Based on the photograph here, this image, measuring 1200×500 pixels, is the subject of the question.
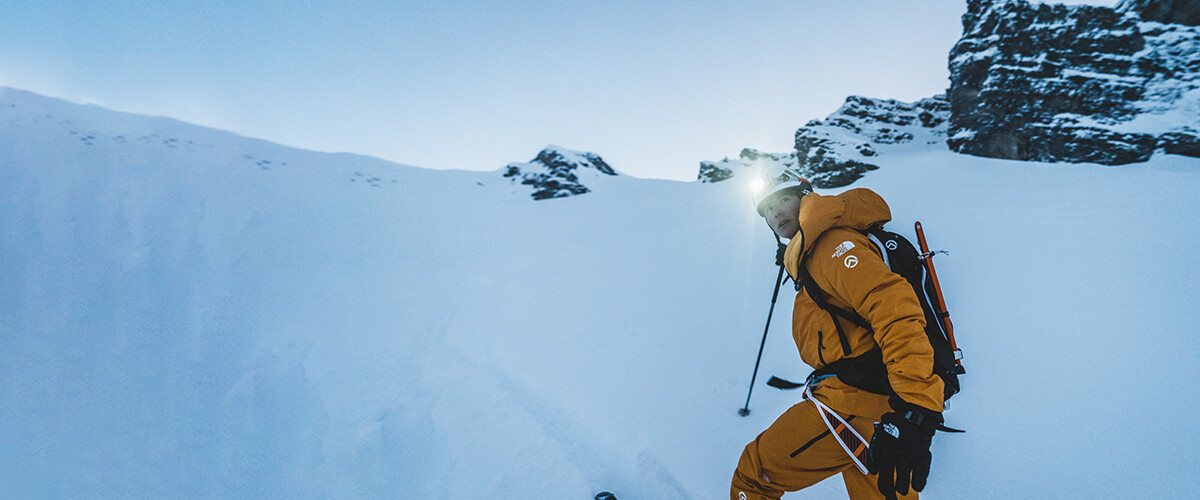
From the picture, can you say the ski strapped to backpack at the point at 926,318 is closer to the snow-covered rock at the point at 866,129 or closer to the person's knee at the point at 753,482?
the person's knee at the point at 753,482

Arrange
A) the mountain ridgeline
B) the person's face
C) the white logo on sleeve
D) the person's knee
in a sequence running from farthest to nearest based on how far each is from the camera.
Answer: the mountain ridgeline → the person's face → the person's knee → the white logo on sleeve

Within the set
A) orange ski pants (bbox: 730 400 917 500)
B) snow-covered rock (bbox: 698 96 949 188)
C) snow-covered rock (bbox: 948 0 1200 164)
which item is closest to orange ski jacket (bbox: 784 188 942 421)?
orange ski pants (bbox: 730 400 917 500)

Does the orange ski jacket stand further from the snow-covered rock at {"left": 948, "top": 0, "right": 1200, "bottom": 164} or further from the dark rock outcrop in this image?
the dark rock outcrop

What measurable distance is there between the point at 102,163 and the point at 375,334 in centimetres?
1489

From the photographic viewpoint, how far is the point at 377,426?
422 centimetres

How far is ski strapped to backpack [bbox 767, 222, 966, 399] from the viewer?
1932 millimetres

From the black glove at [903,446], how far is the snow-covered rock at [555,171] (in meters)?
31.6

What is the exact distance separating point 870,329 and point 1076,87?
32.3 m

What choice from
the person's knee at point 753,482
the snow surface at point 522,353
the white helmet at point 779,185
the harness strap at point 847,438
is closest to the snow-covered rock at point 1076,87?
the snow surface at point 522,353

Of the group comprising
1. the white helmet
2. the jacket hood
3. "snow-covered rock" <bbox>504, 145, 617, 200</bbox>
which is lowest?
the jacket hood

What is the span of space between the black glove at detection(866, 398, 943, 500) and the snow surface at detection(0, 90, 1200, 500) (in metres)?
1.22

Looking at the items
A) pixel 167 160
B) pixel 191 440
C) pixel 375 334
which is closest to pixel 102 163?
pixel 167 160

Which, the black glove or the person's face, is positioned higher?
the person's face

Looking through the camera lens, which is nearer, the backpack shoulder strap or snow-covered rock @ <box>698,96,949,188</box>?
the backpack shoulder strap
